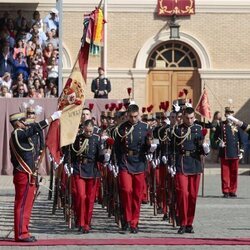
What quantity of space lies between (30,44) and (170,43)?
17.5 ft

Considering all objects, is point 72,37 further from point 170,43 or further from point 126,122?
point 126,122

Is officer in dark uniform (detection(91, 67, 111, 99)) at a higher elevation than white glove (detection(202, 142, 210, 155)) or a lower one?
higher

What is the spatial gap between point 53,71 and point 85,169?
44.5 ft

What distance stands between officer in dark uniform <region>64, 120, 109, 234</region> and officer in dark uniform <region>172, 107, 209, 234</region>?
1224 millimetres

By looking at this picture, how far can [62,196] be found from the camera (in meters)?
17.9

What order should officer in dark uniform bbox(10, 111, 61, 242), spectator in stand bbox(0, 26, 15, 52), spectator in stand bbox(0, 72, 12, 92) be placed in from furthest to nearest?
spectator in stand bbox(0, 26, 15, 52)
spectator in stand bbox(0, 72, 12, 92)
officer in dark uniform bbox(10, 111, 61, 242)

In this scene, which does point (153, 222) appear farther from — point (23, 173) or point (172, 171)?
point (23, 173)

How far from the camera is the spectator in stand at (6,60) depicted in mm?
29047

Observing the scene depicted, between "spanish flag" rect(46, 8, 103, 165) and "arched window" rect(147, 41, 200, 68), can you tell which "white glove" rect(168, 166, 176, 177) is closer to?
"spanish flag" rect(46, 8, 103, 165)

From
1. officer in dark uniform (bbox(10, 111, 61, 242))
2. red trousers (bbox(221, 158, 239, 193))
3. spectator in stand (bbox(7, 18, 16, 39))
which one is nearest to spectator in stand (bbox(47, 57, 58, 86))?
spectator in stand (bbox(7, 18, 16, 39))

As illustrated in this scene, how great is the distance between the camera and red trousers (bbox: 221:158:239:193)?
21938 mm

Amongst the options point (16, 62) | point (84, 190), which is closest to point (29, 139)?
point (84, 190)

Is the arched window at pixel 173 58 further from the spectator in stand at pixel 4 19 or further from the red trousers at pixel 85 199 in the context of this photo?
the red trousers at pixel 85 199

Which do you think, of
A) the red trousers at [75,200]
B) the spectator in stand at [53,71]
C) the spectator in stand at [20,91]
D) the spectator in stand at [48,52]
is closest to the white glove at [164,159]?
the red trousers at [75,200]
